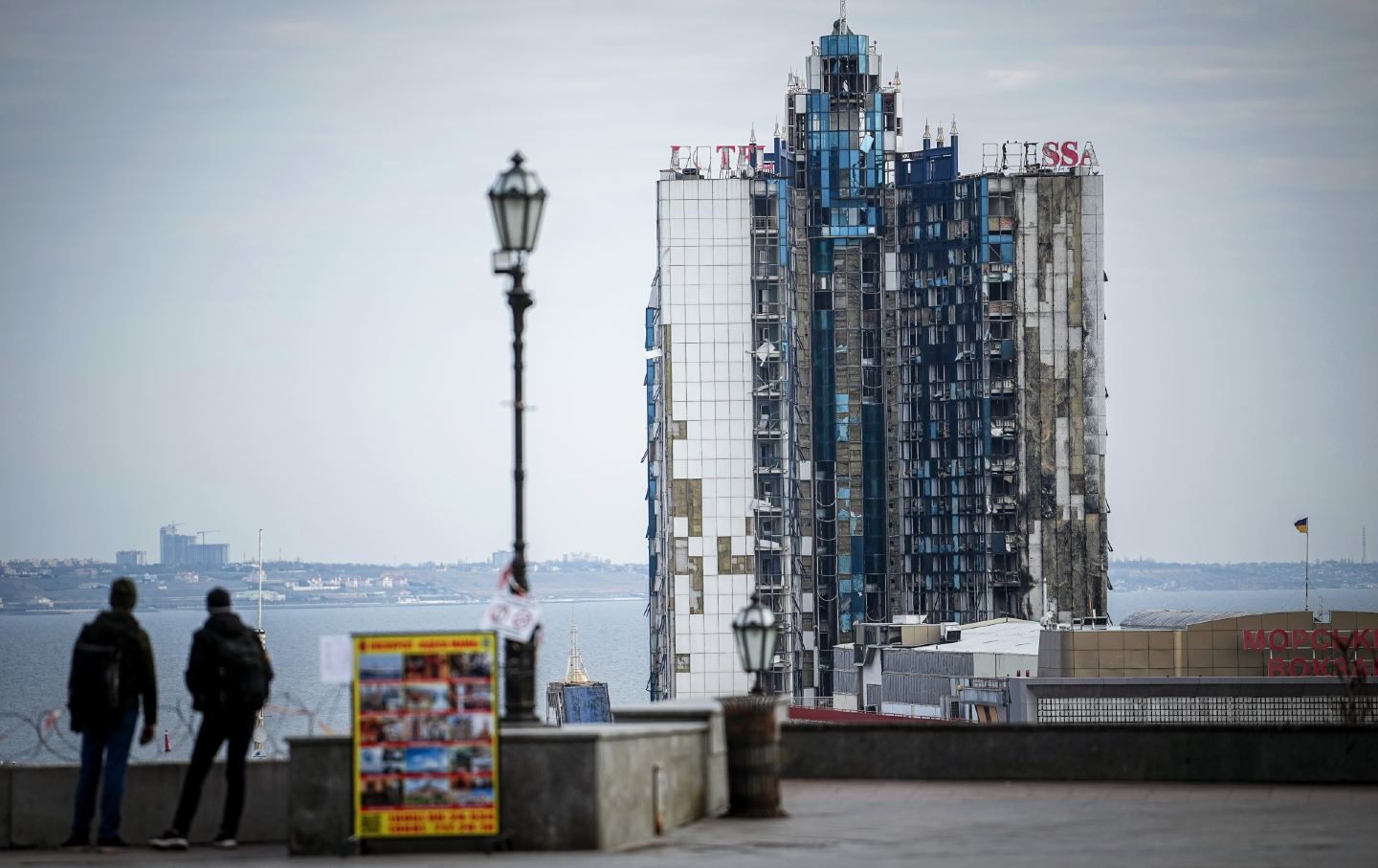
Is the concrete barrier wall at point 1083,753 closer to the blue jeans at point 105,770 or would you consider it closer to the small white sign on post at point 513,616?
the small white sign on post at point 513,616

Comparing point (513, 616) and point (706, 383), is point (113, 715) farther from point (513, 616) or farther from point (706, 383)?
point (706, 383)

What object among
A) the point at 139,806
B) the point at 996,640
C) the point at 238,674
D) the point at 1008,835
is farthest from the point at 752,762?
the point at 996,640

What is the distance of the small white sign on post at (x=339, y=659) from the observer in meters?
18.2

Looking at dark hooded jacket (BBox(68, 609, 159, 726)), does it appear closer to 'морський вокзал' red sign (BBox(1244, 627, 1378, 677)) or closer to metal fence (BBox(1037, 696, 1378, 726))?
metal fence (BBox(1037, 696, 1378, 726))

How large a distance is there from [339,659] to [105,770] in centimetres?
264

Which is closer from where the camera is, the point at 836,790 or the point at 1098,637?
the point at 836,790

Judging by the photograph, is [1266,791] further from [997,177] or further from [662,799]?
[997,177]

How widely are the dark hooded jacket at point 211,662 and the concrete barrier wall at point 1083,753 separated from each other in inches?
342

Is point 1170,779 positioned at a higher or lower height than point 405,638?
lower

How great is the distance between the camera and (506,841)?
18.3 m

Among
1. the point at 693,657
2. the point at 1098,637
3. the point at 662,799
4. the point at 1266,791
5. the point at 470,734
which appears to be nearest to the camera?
the point at 470,734

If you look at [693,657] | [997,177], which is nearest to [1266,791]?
[693,657]

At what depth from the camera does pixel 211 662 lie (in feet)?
62.0

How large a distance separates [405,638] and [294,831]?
2.07 meters
